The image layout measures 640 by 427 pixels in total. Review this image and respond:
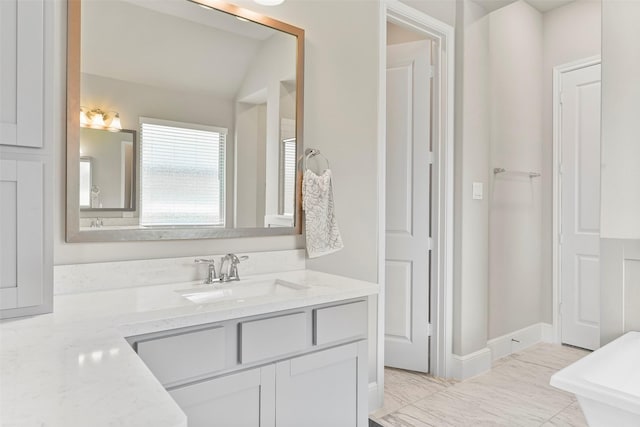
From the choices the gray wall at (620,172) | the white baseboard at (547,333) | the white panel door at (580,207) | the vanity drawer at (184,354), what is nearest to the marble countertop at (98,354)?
the vanity drawer at (184,354)

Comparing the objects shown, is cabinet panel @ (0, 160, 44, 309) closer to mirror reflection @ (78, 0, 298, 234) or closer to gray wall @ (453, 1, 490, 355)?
mirror reflection @ (78, 0, 298, 234)

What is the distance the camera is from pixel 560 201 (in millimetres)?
3496

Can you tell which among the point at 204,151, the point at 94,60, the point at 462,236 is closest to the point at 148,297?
the point at 204,151

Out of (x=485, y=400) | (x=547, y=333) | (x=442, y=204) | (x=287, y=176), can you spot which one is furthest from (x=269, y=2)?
(x=547, y=333)

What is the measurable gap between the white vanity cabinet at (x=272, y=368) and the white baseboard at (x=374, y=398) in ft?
1.94

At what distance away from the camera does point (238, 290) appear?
177cm

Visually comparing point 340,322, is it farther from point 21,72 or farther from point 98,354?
point 21,72

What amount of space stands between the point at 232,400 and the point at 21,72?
1170 mm

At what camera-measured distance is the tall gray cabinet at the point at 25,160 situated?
3.68 feet

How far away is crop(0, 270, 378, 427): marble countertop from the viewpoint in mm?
632

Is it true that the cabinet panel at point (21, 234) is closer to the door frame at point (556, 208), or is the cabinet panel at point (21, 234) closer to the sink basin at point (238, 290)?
the sink basin at point (238, 290)

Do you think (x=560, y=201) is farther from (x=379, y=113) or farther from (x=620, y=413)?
(x=620, y=413)

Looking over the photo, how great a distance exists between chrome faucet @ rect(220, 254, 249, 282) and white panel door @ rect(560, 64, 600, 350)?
9.59 ft

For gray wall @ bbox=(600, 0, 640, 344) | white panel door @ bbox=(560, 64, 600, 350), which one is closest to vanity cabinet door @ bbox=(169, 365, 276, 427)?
gray wall @ bbox=(600, 0, 640, 344)
